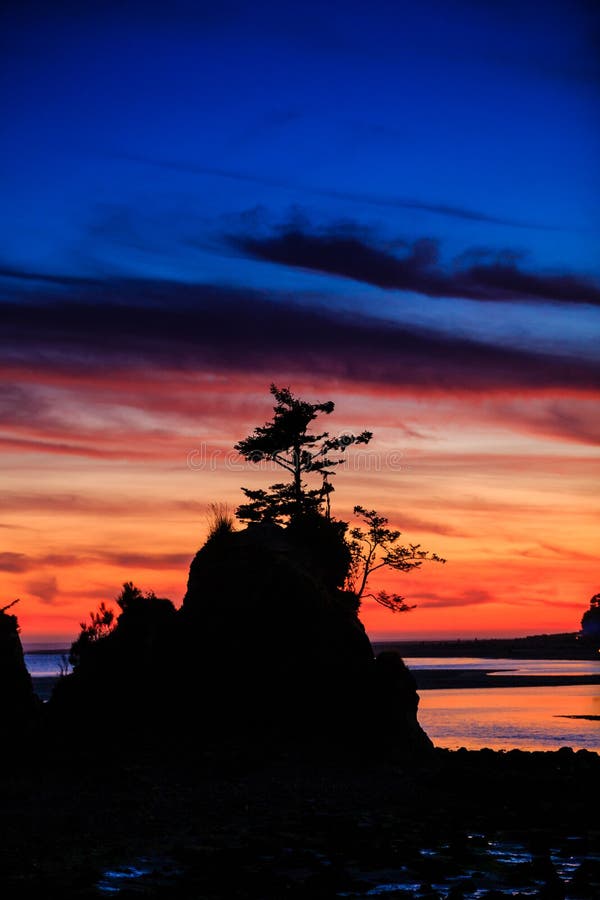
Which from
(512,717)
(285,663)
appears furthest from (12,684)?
(512,717)

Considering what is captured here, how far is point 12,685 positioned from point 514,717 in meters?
33.8

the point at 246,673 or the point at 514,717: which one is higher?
the point at 246,673

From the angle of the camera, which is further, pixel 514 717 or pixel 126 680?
pixel 514 717

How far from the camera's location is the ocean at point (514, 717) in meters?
47.2

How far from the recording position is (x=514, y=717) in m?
59.9

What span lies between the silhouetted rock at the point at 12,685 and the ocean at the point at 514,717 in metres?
3.22

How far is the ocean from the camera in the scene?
155 ft

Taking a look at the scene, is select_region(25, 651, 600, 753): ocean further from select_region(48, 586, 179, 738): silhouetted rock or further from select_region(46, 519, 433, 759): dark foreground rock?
select_region(46, 519, 433, 759): dark foreground rock

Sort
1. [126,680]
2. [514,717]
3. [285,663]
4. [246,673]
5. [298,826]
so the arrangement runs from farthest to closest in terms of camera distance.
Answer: [514,717] < [126,680] < [246,673] < [285,663] < [298,826]

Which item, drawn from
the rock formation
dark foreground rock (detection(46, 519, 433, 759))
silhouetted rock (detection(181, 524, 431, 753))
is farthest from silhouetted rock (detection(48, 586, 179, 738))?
the rock formation

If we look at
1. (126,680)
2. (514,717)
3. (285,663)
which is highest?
(285,663)

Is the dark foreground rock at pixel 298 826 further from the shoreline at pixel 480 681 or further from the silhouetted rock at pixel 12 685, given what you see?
the shoreline at pixel 480 681

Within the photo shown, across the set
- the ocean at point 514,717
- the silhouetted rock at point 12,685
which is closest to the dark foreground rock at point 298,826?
the silhouetted rock at point 12,685

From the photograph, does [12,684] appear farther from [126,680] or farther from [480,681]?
[480,681]
